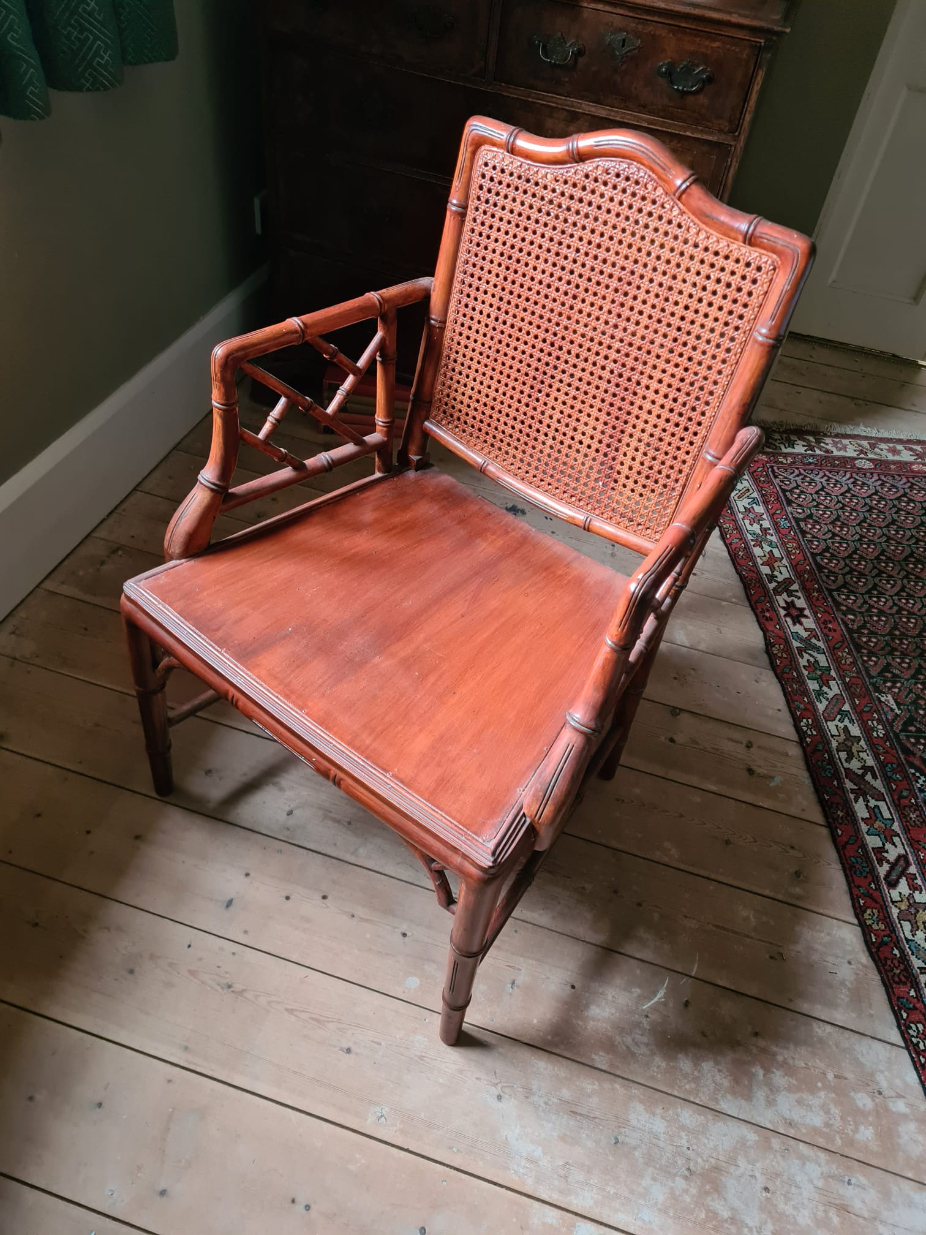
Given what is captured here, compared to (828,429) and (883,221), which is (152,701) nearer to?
(828,429)

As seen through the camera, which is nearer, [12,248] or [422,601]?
[422,601]

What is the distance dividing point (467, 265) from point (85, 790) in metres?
0.97

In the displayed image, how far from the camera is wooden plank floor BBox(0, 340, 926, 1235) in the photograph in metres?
1.00

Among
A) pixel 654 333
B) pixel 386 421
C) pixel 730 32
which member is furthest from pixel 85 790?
pixel 730 32

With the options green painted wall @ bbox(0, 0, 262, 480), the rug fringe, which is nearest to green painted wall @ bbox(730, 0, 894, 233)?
the rug fringe

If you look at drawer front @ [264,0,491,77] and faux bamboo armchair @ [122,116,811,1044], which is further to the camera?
drawer front @ [264,0,491,77]

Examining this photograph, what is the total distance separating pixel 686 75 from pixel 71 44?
0.99 meters

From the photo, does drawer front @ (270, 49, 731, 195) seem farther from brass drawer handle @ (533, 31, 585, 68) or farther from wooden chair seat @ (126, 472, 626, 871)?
wooden chair seat @ (126, 472, 626, 871)

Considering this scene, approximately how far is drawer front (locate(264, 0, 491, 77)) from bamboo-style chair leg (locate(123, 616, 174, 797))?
1246mm

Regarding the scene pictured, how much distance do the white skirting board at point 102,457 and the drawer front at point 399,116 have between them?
0.50 metres

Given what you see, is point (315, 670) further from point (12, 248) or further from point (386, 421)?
point (12, 248)

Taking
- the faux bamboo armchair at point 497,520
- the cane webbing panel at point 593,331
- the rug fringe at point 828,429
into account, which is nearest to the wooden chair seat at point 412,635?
the faux bamboo armchair at point 497,520

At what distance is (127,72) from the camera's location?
4.91 feet

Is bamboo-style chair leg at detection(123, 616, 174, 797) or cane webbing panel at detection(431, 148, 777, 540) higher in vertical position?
cane webbing panel at detection(431, 148, 777, 540)
